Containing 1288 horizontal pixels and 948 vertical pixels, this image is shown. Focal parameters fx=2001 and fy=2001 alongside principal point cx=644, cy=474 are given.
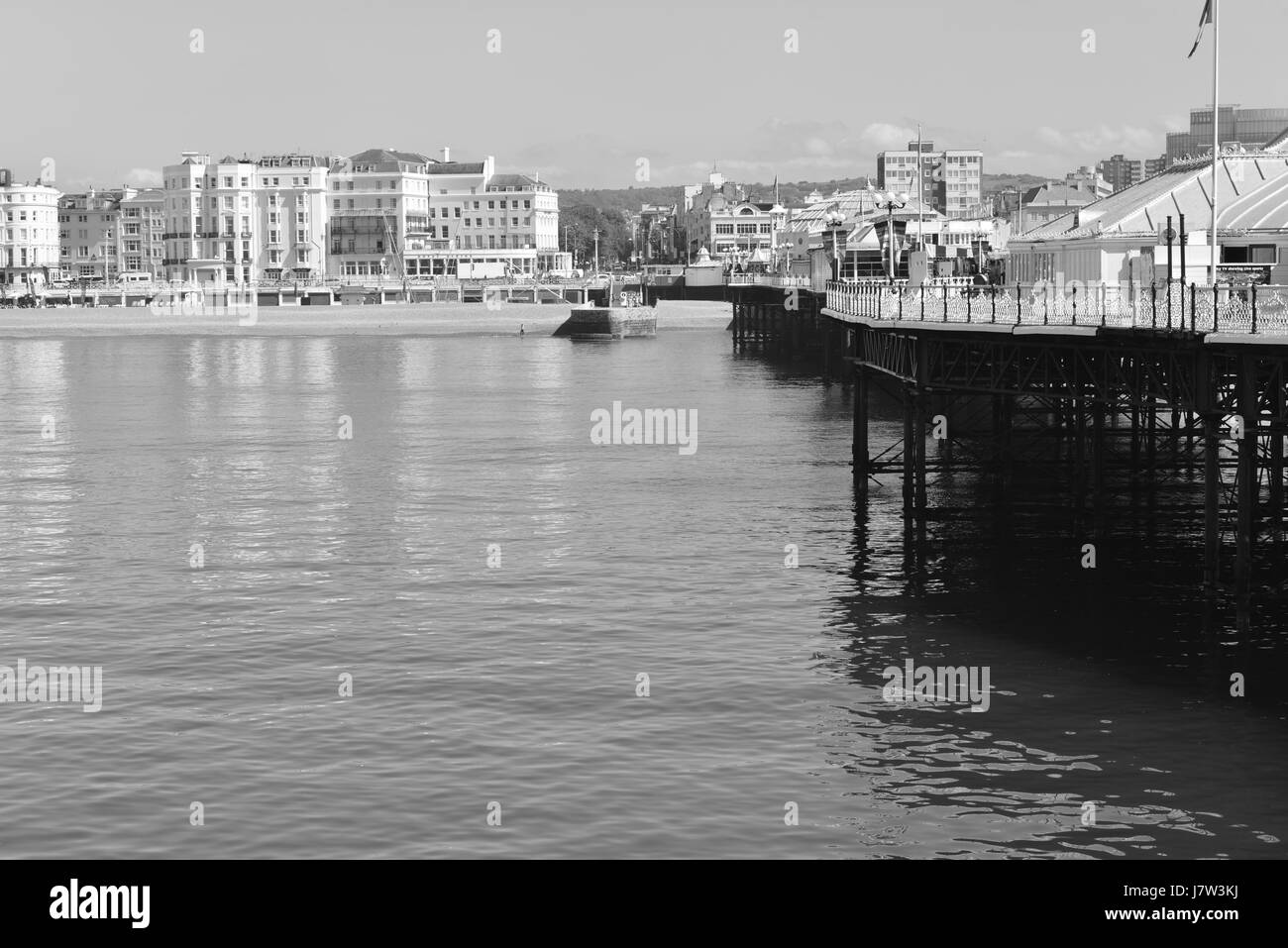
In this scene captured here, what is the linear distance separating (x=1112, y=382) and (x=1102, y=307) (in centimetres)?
565

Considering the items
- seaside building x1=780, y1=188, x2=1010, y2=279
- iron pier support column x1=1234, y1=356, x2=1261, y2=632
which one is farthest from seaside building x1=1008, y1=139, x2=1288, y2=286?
seaside building x1=780, y1=188, x2=1010, y2=279

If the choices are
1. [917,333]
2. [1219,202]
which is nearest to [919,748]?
[917,333]

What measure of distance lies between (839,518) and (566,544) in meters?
A: 8.02

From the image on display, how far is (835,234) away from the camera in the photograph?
11000 centimetres

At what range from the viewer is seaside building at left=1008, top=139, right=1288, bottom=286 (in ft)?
161

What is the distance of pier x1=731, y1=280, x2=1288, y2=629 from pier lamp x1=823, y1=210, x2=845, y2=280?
3712cm

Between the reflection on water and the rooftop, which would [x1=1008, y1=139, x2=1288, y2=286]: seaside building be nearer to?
the rooftop

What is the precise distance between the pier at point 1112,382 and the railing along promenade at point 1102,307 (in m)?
0.04

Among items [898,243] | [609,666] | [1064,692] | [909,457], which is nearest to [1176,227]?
[909,457]

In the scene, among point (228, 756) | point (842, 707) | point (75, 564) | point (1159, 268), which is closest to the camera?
point (228, 756)

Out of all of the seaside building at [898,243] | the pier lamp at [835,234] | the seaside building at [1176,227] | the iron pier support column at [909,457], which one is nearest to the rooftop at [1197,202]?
the seaside building at [1176,227]

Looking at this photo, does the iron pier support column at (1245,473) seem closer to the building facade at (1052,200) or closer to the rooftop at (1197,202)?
the rooftop at (1197,202)
